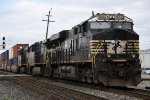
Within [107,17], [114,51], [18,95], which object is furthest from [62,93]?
[107,17]

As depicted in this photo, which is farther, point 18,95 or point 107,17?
point 107,17

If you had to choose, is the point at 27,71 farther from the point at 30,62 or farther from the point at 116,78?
the point at 116,78

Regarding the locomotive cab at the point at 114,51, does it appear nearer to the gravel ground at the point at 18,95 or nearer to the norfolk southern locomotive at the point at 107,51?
the norfolk southern locomotive at the point at 107,51

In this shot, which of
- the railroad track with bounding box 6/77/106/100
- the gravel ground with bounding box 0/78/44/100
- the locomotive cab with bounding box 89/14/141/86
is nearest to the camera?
the railroad track with bounding box 6/77/106/100

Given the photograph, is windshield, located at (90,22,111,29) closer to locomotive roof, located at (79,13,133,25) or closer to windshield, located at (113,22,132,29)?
locomotive roof, located at (79,13,133,25)

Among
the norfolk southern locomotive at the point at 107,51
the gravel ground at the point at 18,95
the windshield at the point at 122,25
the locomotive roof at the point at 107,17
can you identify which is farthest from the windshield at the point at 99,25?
the gravel ground at the point at 18,95

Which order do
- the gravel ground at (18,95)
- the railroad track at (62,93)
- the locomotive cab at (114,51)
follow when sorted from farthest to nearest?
the locomotive cab at (114,51) → the gravel ground at (18,95) → the railroad track at (62,93)

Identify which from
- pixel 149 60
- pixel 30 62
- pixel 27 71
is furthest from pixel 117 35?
pixel 149 60

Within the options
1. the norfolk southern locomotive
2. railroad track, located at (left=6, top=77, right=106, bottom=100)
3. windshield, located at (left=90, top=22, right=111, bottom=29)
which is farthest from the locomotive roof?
railroad track, located at (left=6, top=77, right=106, bottom=100)

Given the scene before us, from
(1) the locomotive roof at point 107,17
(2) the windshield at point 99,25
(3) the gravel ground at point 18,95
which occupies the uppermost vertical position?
(1) the locomotive roof at point 107,17

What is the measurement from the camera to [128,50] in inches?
711

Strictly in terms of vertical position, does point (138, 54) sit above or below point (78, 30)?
below

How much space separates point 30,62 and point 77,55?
19.0 metres

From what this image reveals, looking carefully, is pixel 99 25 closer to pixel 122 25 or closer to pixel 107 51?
pixel 122 25
